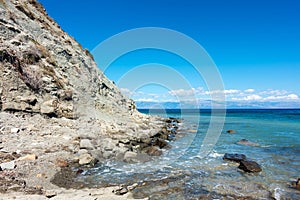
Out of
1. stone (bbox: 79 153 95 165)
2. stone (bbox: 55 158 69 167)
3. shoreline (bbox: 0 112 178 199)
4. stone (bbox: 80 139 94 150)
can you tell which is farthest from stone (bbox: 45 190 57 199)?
stone (bbox: 80 139 94 150)

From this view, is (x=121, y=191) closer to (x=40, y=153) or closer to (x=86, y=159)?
(x=86, y=159)

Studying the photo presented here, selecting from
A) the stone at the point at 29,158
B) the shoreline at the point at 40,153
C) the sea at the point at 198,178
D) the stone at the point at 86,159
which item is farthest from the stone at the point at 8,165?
the stone at the point at 86,159

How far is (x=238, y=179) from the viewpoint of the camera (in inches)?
427

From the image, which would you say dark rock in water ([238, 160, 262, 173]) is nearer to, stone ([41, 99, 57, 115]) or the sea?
the sea

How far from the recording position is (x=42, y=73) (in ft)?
63.0

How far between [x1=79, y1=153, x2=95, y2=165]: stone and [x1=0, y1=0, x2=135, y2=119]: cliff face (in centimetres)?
667

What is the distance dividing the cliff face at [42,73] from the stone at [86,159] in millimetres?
6671

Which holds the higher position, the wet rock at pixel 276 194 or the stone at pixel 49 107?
the stone at pixel 49 107

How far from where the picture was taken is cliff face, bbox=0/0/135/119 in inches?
656

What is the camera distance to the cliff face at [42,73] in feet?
54.7

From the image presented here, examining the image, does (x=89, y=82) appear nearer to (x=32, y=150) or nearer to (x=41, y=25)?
(x=41, y=25)

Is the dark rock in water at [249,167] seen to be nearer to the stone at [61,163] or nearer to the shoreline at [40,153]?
the shoreline at [40,153]

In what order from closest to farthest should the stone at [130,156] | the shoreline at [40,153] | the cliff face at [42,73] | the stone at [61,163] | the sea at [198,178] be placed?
the shoreline at [40,153], the sea at [198,178], the stone at [61,163], the stone at [130,156], the cliff face at [42,73]

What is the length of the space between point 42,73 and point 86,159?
415 inches
